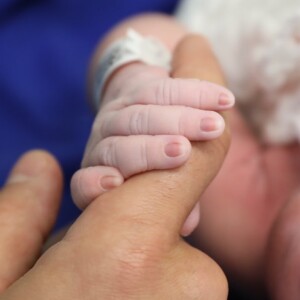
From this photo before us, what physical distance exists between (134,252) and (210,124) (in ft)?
0.44

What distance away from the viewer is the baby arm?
0.50m

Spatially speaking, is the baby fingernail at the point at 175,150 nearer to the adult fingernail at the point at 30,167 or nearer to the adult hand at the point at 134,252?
the adult hand at the point at 134,252

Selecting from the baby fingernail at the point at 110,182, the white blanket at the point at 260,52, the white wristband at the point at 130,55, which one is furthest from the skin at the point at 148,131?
the white blanket at the point at 260,52

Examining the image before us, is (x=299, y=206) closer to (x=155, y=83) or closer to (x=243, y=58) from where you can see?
(x=155, y=83)

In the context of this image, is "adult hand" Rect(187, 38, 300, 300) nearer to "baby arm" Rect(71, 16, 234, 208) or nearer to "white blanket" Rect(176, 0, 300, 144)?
"white blanket" Rect(176, 0, 300, 144)

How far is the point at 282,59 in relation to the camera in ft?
2.71

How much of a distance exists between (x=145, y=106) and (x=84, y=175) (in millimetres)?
88

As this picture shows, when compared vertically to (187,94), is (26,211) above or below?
below

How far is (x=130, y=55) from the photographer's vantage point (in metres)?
0.73

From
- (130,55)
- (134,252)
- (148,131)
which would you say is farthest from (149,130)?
(130,55)

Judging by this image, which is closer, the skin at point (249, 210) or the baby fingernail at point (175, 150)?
the baby fingernail at point (175, 150)

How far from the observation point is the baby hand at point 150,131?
0.50m

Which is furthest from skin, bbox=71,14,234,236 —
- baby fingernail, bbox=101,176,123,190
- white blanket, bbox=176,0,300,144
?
white blanket, bbox=176,0,300,144

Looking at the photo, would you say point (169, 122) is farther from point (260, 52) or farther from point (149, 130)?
point (260, 52)
